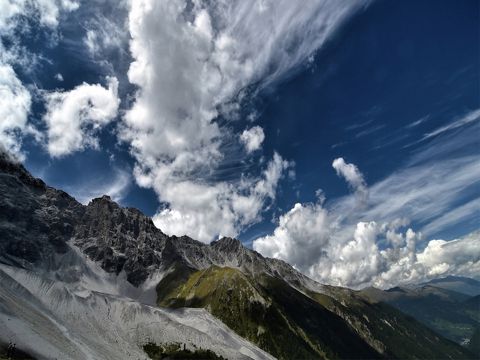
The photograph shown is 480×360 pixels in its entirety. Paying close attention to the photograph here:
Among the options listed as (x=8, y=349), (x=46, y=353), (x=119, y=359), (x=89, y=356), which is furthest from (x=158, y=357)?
(x=8, y=349)

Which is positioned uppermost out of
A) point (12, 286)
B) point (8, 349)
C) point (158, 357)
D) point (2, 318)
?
point (12, 286)

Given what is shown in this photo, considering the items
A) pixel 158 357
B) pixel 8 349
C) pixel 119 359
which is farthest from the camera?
pixel 158 357

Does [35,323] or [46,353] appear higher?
[35,323]

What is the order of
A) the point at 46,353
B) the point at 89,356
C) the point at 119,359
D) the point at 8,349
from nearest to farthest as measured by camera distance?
the point at 8,349
the point at 46,353
the point at 89,356
the point at 119,359

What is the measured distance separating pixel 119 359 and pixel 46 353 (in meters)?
63.5

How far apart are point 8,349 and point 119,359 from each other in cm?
7809

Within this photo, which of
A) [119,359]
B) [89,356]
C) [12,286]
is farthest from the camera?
[12,286]

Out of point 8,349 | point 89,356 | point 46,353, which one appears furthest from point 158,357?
point 8,349

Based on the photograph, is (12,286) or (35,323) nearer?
(35,323)

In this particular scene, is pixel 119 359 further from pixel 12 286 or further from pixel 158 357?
pixel 12 286

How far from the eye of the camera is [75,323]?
19938 cm

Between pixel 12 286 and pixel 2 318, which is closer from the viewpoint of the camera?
pixel 2 318

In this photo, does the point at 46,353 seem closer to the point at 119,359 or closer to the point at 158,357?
the point at 119,359

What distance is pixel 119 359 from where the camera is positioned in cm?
16050
